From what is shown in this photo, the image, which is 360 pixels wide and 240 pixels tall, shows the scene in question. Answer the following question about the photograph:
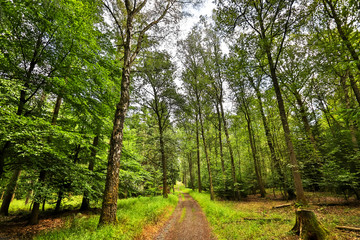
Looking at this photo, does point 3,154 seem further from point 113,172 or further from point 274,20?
point 274,20

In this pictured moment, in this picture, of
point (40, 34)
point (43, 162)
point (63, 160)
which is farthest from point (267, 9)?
point (43, 162)

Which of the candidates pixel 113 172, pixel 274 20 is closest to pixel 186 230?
pixel 113 172

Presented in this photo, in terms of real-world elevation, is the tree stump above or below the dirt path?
above

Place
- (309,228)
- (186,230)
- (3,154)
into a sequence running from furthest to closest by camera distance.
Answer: (186,230) < (3,154) < (309,228)

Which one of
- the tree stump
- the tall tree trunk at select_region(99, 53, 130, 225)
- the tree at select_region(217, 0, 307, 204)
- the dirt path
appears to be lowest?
the dirt path

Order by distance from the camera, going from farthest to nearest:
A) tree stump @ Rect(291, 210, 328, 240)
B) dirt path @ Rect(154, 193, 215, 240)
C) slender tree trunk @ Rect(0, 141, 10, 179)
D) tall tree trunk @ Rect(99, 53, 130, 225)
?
dirt path @ Rect(154, 193, 215, 240), slender tree trunk @ Rect(0, 141, 10, 179), tall tree trunk @ Rect(99, 53, 130, 225), tree stump @ Rect(291, 210, 328, 240)

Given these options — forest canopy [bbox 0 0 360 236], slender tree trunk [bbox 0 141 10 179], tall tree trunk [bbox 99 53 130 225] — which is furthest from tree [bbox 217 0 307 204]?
slender tree trunk [bbox 0 141 10 179]

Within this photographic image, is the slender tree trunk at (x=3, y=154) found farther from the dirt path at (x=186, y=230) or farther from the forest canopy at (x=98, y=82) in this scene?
the dirt path at (x=186, y=230)

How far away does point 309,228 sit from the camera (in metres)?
4.50

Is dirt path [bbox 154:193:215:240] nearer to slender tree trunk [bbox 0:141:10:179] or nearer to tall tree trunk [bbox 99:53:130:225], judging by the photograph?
tall tree trunk [bbox 99:53:130:225]

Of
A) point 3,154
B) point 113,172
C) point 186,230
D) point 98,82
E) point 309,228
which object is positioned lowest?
point 186,230

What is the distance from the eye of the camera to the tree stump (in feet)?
14.2

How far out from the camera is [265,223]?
6.70m

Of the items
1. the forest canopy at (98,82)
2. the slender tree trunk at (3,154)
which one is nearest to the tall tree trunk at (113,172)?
the forest canopy at (98,82)
